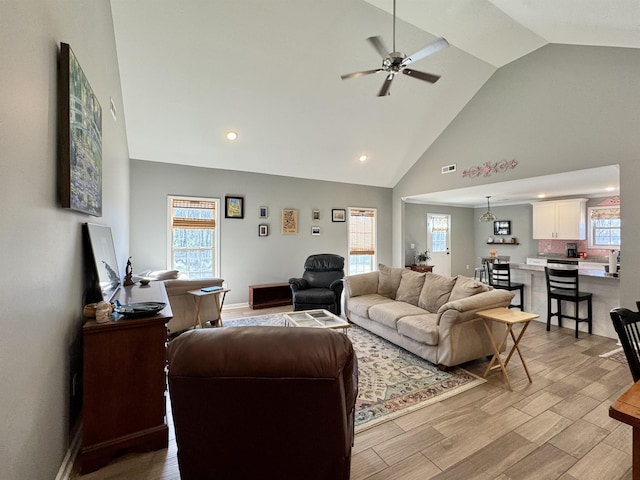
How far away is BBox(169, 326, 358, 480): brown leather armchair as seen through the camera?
3.67 feet

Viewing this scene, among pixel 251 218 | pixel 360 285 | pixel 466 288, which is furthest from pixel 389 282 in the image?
pixel 251 218

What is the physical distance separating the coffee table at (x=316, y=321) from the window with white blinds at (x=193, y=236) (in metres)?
2.71

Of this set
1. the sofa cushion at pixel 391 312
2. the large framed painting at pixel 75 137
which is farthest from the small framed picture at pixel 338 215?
the large framed painting at pixel 75 137

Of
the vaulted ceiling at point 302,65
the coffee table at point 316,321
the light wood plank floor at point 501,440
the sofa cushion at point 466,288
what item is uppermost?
the vaulted ceiling at point 302,65

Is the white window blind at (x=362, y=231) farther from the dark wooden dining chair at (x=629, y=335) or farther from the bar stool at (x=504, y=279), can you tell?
the dark wooden dining chair at (x=629, y=335)

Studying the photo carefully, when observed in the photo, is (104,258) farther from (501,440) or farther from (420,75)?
(420,75)

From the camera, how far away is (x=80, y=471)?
170cm

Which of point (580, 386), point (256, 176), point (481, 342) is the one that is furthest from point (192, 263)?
point (580, 386)

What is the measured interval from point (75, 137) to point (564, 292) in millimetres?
5785

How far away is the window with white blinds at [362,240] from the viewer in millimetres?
7211

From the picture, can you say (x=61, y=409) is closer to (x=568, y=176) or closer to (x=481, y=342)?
(x=481, y=342)

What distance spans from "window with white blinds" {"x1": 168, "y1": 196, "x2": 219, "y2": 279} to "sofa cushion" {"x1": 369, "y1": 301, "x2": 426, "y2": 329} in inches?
128

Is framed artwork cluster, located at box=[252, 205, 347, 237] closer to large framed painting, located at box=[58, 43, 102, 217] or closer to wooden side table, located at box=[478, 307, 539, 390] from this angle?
large framed painting, located at box=[58, 43, 102, 217]

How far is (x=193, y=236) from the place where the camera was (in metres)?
5.45
